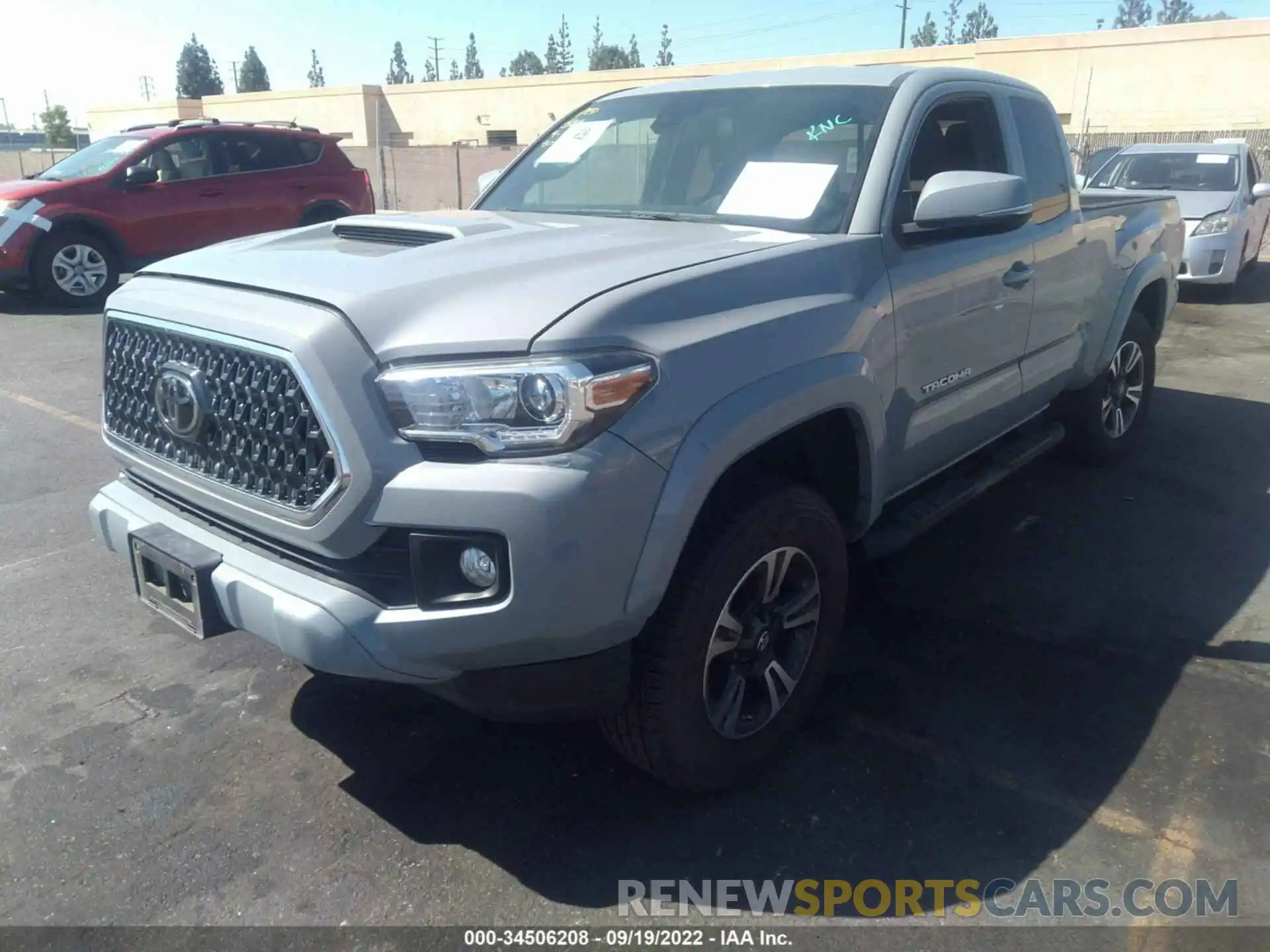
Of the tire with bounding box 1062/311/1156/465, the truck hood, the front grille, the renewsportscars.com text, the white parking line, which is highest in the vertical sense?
the truck hood

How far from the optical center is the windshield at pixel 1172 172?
11398mm

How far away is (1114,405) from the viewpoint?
5.48m

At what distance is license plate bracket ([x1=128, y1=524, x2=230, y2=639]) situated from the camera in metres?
2.42

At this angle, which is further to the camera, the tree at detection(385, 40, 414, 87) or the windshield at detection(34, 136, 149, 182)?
the tree at detection(385, 40, 414, 87)

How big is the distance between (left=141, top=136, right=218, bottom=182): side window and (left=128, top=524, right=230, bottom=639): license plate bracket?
9466 millimetres

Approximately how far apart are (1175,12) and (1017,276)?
148m

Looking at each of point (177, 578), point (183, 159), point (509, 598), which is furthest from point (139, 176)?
point (509, 598)

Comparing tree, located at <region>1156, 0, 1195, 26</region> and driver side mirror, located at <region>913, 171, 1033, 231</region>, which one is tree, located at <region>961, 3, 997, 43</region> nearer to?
tree, located at <region>1156, 0, 1195, 26</region>

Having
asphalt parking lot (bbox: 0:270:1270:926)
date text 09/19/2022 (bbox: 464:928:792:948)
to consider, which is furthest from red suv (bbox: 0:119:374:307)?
date text 09/19/2022 (bbox: 464:928:792:948)

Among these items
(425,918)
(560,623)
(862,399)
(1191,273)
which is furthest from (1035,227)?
(1191,273)

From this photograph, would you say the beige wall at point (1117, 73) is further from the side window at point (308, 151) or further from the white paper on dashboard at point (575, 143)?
the white paper on dashboard at point (575, 143)

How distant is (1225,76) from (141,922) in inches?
1738

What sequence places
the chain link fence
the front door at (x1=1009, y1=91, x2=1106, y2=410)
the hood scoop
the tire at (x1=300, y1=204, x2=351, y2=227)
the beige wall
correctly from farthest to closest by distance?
the beige wall < the chain link fence < the tire at (x1=300, y1=204, x2=351, y2=227) < the front door at (x1=1009, y1=91, x2=1106, y2=410) < the hood scoop

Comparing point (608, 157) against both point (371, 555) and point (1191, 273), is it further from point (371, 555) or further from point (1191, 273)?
point (1191, 273)
